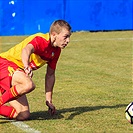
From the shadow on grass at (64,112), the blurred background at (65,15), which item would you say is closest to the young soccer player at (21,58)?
the shadow on grass at (64,112)

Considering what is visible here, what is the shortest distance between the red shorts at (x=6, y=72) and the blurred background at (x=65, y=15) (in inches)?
607

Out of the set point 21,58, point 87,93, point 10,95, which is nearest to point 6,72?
point 21,58

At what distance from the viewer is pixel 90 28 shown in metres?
23.8

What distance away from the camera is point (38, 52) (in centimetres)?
731

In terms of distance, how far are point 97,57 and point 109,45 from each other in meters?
3.16

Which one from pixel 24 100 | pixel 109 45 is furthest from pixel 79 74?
pixel 109 45

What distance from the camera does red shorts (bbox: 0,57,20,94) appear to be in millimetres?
7262

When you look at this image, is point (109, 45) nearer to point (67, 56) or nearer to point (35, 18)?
point (67, 56)

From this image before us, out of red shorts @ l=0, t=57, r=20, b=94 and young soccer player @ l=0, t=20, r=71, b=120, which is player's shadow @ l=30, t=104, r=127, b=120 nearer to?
young soccer player @ l=0, t=20, r=71, b=120

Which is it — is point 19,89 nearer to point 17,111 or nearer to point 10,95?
point 10,95

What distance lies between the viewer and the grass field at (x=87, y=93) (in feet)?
22.9

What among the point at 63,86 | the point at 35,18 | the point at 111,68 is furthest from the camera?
the point at 35,18

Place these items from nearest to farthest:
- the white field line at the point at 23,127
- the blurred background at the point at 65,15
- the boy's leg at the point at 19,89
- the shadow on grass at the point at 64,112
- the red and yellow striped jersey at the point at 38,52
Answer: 1. the white field line at the point at 23,127
2. the boy's leg at the point at 19,89
3. the red and yellow striped jersey at the point at 38,52
4. the shadow on grass at the point at 64,112
5. the blurred background at the point at 65,15

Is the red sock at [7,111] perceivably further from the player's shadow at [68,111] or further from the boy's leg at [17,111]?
the player's shadow at [68,111]
